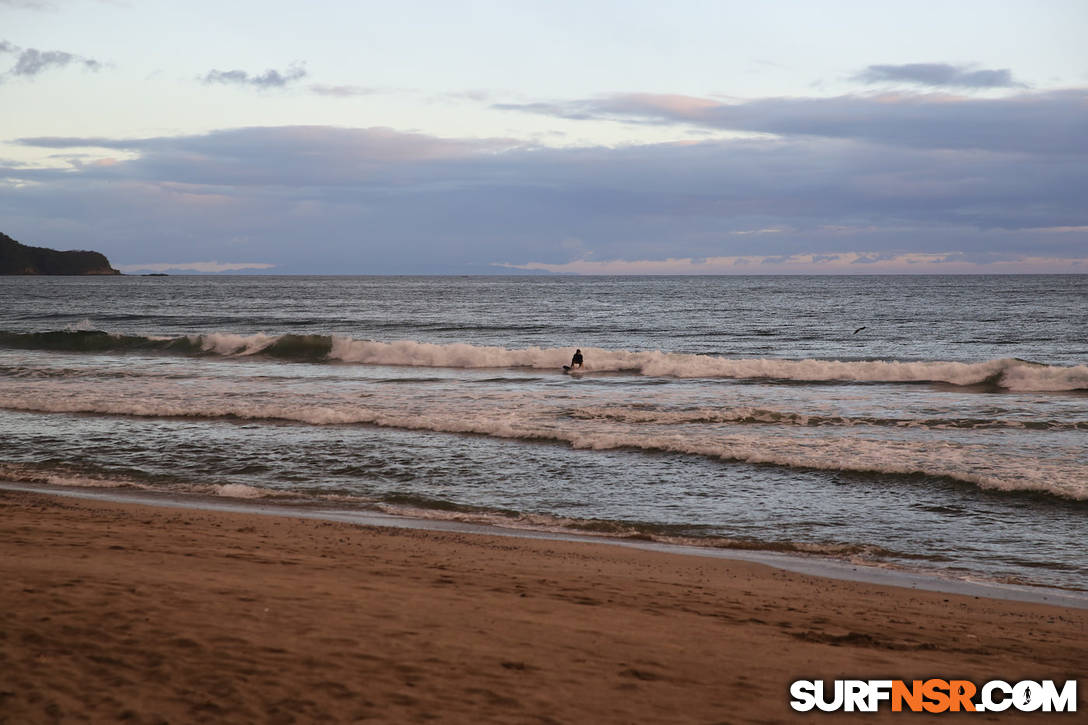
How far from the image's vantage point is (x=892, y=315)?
58875 millimetres

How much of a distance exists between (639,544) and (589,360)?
73.7 feet

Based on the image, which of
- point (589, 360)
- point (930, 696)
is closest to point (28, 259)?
point (589, 360)

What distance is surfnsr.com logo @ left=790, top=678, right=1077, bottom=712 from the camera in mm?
4832

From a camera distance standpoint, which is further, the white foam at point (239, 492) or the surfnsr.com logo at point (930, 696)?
the white foam at point (239, 492)

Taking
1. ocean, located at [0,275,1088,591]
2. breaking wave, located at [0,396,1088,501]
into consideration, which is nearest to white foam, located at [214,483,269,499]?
ocean, located at [0,275,1088,591]

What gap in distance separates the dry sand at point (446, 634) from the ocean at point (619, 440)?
78.9 inches

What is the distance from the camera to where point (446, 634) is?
221 inches

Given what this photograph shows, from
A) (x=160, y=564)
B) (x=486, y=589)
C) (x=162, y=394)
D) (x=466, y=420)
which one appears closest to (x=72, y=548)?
(x=160, y=564)

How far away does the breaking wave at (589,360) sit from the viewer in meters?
26.2

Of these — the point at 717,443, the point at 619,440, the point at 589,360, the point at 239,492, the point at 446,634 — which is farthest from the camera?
the point at 589,360

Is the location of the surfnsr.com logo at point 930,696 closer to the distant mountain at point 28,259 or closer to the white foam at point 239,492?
the white foam at point 239,492

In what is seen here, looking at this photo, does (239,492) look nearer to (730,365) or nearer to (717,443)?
(717,443)

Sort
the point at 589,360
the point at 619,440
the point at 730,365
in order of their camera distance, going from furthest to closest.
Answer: the point at 589,360, the point at 730,365, the point at 619,440

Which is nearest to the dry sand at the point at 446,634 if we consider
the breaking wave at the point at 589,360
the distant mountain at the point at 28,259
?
the breaking wave at the point at 589,360
